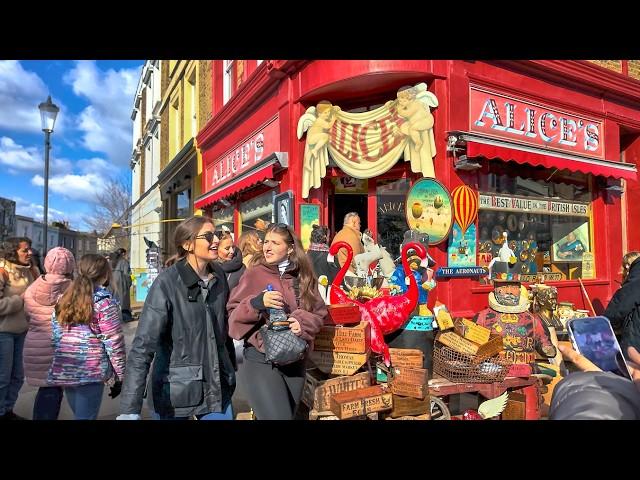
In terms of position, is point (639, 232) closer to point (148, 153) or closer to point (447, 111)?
point (447, 111)

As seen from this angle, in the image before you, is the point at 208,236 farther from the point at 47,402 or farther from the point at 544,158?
the point at 544,158

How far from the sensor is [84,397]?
3.13 metres

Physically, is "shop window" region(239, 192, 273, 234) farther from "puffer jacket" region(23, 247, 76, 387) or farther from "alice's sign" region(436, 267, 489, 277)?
"puffer jacket" region(23, 247, 76, 387)

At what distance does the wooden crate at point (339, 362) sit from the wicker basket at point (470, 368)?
0.95m

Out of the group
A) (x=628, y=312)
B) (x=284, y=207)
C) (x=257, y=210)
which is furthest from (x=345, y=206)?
(x=628, y=312)

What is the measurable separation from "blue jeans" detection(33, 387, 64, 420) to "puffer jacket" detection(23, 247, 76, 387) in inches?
4.7

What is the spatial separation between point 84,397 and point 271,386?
1.55 m

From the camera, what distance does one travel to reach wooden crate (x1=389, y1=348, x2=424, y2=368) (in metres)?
3.43

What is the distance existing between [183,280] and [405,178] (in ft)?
17.1

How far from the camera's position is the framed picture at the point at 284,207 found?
7.34m

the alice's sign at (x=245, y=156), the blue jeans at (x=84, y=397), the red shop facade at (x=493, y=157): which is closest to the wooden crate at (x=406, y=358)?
the blue jeans at (x=84, y=397)

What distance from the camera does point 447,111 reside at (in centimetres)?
640
